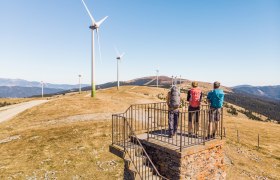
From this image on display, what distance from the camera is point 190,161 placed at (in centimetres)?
1200

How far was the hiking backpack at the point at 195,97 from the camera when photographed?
46.7ft

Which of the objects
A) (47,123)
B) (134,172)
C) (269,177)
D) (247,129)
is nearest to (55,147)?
(47,123)

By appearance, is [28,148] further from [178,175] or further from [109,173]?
[178,175]

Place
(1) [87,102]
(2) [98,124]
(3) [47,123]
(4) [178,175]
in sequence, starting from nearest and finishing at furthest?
1. (4) [178,175]
2. (2) [98,124]
3. (3) [47,123]
4. (1) [87,102]

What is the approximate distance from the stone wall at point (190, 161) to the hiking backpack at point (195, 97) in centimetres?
228

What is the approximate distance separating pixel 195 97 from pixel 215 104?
3.73 feet

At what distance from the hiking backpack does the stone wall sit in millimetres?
2280

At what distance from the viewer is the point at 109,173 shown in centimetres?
1920

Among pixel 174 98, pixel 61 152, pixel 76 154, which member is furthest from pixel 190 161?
pixel 61 152

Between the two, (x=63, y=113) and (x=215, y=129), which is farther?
(x=63, y=113)

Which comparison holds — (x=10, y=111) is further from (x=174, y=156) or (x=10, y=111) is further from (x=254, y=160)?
(x=174, y=156)

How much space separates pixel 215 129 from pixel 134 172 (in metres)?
5.07

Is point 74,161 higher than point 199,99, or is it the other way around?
point 199,99

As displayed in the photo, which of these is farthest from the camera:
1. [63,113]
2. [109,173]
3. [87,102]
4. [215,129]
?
[87,102]
